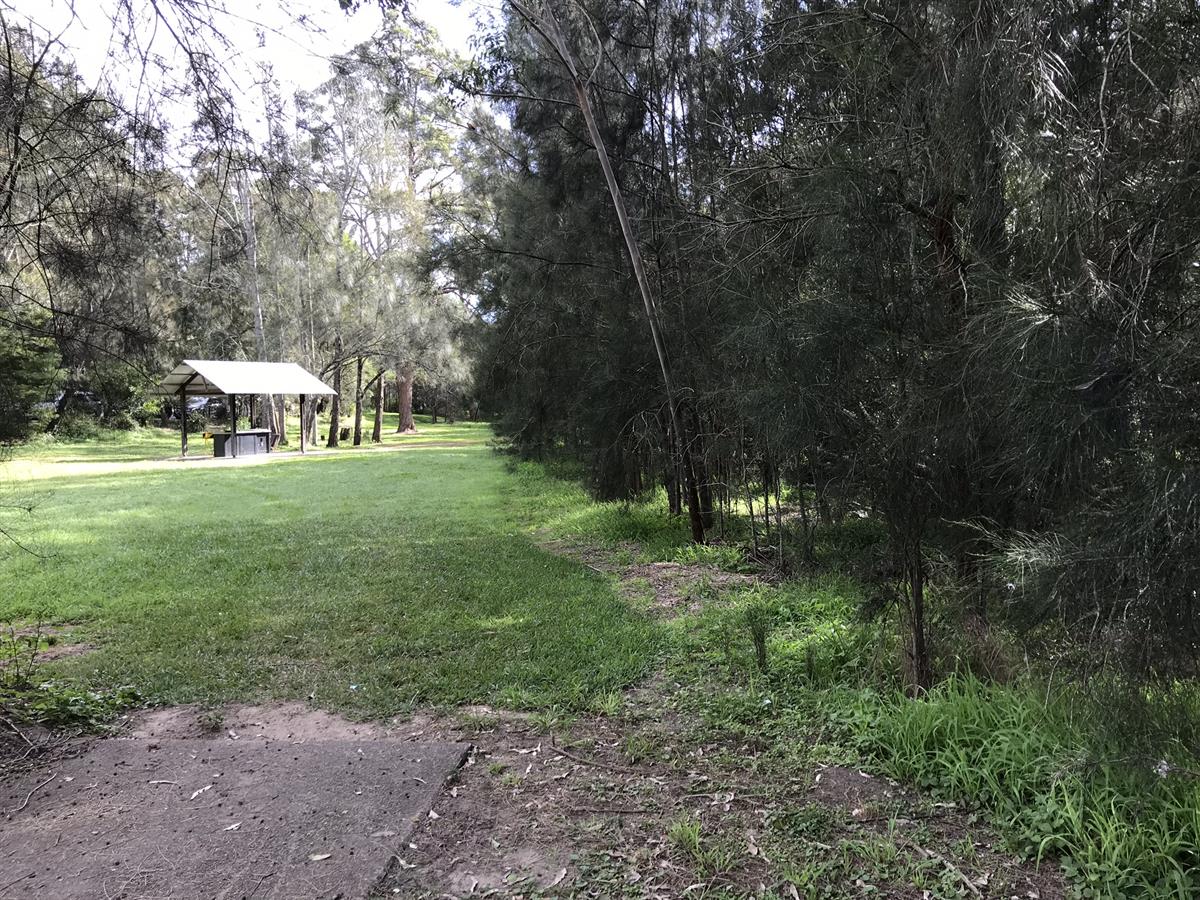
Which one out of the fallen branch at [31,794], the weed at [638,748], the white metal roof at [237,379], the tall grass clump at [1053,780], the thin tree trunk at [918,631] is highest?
the white metal roof at [237,379]

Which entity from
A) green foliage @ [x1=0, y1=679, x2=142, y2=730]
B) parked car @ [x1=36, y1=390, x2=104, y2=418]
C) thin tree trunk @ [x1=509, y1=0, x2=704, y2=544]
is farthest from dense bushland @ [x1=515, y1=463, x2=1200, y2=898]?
parked car @ [x1=36, y1=390, x2=104, y2=418]

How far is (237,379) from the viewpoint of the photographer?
22.2 metres

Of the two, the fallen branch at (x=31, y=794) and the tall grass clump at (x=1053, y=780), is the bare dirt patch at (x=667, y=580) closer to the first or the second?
the tall grass clump at (x=1053, y=780)

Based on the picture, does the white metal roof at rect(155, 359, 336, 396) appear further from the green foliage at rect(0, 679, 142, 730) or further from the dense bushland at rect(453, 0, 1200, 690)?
the green foliage at rect(0, 679, 142, 730)

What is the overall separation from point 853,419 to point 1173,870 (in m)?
2.07

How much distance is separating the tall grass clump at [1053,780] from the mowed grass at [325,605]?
180cm

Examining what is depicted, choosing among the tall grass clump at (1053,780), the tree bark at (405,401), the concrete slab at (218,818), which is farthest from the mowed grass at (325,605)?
the tree bark at (405,401)

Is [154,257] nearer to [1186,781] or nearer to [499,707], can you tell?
[499,707]

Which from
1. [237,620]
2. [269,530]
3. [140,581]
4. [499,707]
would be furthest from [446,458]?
[499,707]

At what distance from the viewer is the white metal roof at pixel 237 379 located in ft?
70.5

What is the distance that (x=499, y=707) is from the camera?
4.13 meters

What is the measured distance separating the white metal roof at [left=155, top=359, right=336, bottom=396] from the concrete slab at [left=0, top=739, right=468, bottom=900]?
65.5ft

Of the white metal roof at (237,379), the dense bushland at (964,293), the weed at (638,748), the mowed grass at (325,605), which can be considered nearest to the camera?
the dense bushland at (964,293)

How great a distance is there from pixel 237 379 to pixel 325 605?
60.9 feet
